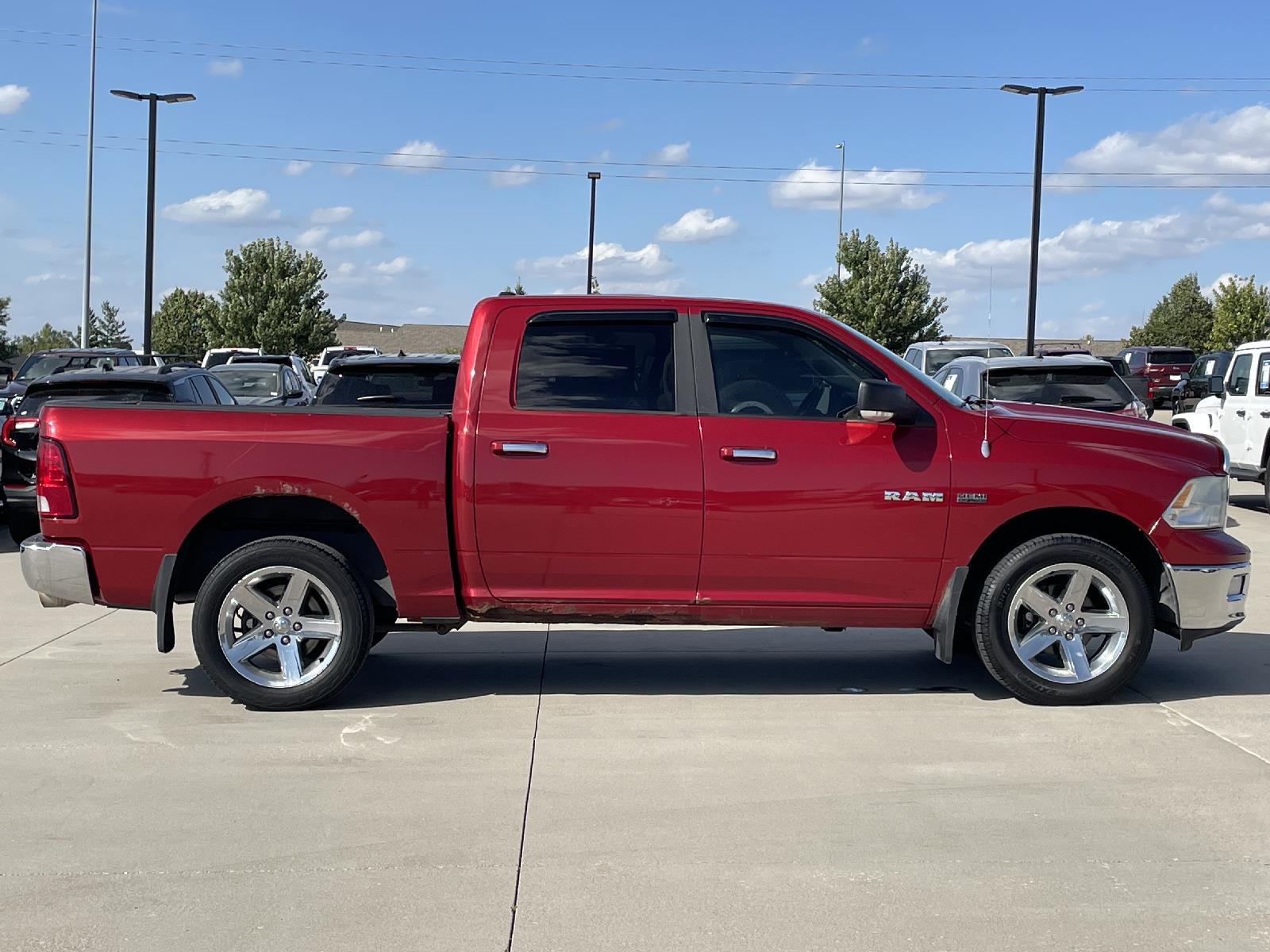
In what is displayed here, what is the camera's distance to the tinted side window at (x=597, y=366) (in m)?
6.56

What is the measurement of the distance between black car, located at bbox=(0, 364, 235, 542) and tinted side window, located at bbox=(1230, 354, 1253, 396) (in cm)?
1184

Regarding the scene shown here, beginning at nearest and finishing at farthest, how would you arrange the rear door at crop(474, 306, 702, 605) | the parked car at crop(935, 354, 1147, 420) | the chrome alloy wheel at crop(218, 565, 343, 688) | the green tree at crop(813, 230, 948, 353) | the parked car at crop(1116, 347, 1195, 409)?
the rear door at crop(474, 306, 702, 605)
the chrome alloy wheel at crop(218, 565, 343, 688)
the parked car at crop(935, 354, 1147, 420)
the parked car at crop(1116, 347, 1195, 409)
the green tree at crop(813, 230, 948, 353)

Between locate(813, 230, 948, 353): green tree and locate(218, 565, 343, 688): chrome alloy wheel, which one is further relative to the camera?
locate(813, 230, 948, 353): green tree

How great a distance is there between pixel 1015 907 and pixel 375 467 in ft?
11.6

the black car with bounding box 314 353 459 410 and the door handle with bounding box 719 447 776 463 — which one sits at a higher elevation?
the black car with bounding box 314 353 459 410

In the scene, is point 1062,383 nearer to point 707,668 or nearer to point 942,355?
point 707,668

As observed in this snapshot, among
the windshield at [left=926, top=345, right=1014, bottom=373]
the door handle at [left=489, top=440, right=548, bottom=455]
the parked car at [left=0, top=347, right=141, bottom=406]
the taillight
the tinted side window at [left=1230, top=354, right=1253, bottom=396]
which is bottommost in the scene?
the taillight

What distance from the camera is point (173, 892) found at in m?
4.30

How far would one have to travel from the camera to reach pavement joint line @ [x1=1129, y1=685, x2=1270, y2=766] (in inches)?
231

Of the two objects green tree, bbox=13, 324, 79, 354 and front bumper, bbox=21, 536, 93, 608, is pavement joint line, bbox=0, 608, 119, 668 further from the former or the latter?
green tree, bbox=13, 324, 79, 354

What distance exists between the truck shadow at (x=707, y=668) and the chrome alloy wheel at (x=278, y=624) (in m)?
0.31

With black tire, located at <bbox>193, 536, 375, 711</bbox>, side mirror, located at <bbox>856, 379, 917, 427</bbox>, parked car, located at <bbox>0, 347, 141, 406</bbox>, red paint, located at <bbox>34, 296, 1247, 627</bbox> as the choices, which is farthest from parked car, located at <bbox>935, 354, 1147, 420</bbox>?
parked car, located at <bbox>0, 347, 141, 406</bbox>

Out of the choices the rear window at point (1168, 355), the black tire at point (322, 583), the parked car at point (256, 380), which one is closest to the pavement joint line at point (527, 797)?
the black tire at point (322, 583)

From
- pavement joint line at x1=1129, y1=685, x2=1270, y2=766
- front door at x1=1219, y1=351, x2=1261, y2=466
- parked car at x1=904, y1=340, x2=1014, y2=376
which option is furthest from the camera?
parked car at x1=904, y1=340, x2=1014, y2=376
